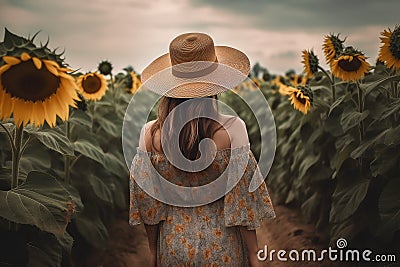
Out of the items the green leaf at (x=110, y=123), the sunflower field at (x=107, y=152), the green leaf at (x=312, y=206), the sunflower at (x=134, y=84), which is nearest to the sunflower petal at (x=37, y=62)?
the sunflower field at (x=107, y=152)

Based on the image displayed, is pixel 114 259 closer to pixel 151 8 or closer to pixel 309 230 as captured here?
pixel 309 230

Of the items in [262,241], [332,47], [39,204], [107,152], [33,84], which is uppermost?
[332,47]

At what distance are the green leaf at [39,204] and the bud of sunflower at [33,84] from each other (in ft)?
0.60

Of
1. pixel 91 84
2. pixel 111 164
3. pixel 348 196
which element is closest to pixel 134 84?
pixel 91 84

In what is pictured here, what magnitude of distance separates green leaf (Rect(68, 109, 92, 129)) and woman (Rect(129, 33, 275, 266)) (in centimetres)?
72

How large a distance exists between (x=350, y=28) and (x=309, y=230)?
0.90 m

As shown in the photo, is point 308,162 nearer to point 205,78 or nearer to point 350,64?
point 350,64

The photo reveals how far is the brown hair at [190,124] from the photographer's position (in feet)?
5.52

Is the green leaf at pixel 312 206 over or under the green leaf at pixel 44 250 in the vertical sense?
over

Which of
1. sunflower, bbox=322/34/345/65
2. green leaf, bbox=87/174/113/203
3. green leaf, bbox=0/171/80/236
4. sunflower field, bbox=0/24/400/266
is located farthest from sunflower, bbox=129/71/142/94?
green leaf, bbox=0/171/80/236

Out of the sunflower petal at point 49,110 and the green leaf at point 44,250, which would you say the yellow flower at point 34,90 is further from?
the green leaf at point 44,250

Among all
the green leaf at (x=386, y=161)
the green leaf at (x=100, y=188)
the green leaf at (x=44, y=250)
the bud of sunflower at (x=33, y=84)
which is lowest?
the green leaf at (x=44, y=250)

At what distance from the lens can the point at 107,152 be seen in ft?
10.3

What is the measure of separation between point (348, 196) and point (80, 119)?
1.02 meters
